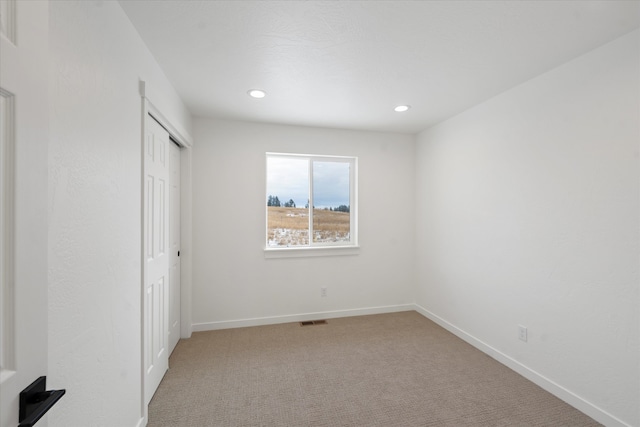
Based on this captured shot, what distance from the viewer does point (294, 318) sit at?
3.50m

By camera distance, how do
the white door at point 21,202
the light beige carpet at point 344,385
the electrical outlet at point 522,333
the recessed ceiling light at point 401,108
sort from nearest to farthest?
the white door at point 21,202, the light beige carpet at point 344,385, the electrical outlet at point 522,333, the recessed ceiling light at point 401,108

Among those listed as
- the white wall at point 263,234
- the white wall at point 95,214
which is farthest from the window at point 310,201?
the white wall at point 95,214

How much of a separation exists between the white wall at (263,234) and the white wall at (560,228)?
0.86m

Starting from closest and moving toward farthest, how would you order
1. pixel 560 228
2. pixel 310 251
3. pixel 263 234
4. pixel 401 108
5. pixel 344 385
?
pixel 560 228 < pixel 344 385 < pixel 401 108 < pixel 263 234 < pixel 310 251

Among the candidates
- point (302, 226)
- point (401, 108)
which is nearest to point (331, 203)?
point (302, 226)

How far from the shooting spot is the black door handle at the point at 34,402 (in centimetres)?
64

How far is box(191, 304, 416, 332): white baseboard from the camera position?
3.26m

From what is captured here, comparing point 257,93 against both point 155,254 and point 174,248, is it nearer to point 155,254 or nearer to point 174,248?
point 155,254

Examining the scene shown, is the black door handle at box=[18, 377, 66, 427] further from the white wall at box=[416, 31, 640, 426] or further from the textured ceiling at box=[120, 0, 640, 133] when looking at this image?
the white wall at box=[416, 31, 640, 426]

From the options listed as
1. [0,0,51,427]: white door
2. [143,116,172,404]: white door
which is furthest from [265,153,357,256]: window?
[0,0,51,427]: white door

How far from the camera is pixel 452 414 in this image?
191 centimetres

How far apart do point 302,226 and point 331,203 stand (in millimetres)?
501

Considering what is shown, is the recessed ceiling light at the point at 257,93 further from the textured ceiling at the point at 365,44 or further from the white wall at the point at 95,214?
the white wall at the point at 95,214

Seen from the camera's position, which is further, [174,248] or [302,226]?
[302,226]
